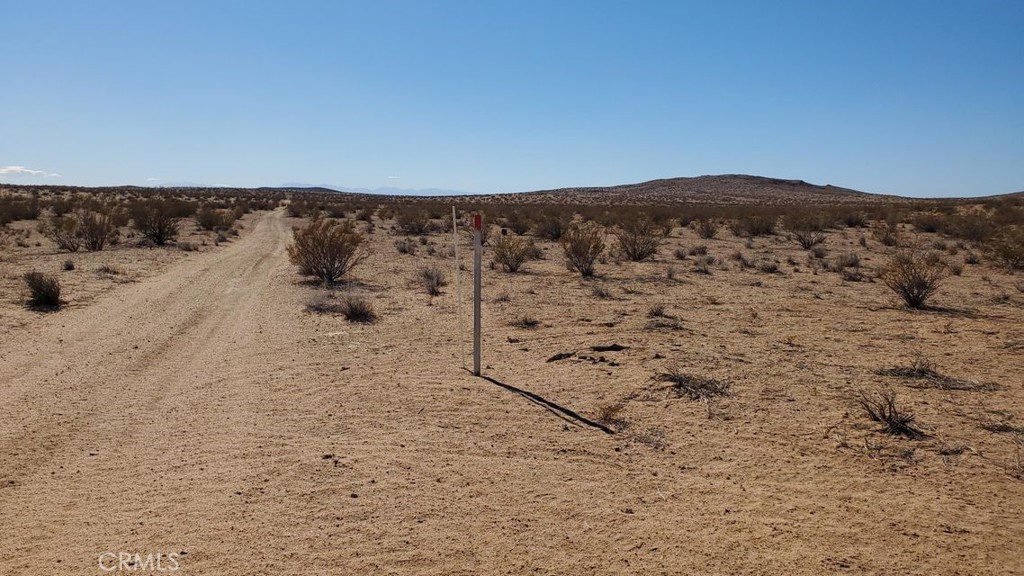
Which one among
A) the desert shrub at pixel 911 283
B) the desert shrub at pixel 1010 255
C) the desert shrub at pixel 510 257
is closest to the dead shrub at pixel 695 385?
the desert shrub at pixel 911 283

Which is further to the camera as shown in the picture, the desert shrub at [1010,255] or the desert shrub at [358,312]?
the desert shrub at [1010,255]

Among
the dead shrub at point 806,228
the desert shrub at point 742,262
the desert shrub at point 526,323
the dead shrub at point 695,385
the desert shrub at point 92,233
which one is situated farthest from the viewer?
the dead shrub at point 806,228

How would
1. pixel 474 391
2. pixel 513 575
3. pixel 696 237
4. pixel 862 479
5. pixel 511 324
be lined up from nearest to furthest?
pixel 513 575, pixel 862 479, pixel 474 391, pixel 511 324, pixel 696 237

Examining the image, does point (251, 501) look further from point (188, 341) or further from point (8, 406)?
point (188, 341)

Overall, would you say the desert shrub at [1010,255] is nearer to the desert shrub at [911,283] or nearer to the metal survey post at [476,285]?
the desert shrub at [911,283]

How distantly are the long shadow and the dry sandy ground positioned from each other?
6cm

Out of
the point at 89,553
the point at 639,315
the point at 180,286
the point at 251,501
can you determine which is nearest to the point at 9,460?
the point at 89,553

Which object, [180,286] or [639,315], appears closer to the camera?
[639,315]

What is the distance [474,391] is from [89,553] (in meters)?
4.11

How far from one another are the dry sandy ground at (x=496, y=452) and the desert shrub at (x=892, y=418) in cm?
13

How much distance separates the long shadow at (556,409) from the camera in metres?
6.27

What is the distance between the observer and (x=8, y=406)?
6.45 metres

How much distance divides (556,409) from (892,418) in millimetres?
3260

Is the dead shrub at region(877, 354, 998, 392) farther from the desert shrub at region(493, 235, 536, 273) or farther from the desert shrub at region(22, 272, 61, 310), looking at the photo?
the desert shrub at region(22, 272, 61, 310)
